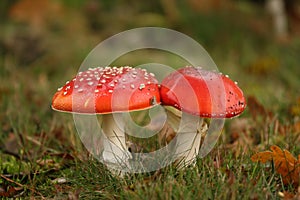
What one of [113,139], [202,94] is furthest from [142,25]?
[202,94]

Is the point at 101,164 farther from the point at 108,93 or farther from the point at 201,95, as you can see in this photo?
the point at 201,95

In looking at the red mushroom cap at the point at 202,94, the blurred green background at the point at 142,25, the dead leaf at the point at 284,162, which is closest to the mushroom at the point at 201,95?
the red mushroom cap at the point at 202,94

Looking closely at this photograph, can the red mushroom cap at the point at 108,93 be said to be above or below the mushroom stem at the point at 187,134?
above

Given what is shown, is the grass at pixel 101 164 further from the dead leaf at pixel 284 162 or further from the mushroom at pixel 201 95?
the mushroom at pixel 201 95

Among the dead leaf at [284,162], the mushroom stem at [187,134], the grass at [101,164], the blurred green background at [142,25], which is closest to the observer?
the grass at [101,164]

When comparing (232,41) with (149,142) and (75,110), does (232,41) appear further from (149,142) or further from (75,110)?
(75,110)

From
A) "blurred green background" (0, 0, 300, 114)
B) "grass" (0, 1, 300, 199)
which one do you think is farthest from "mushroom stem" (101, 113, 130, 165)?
"blurred green background" (0, 0, 300, 114)
